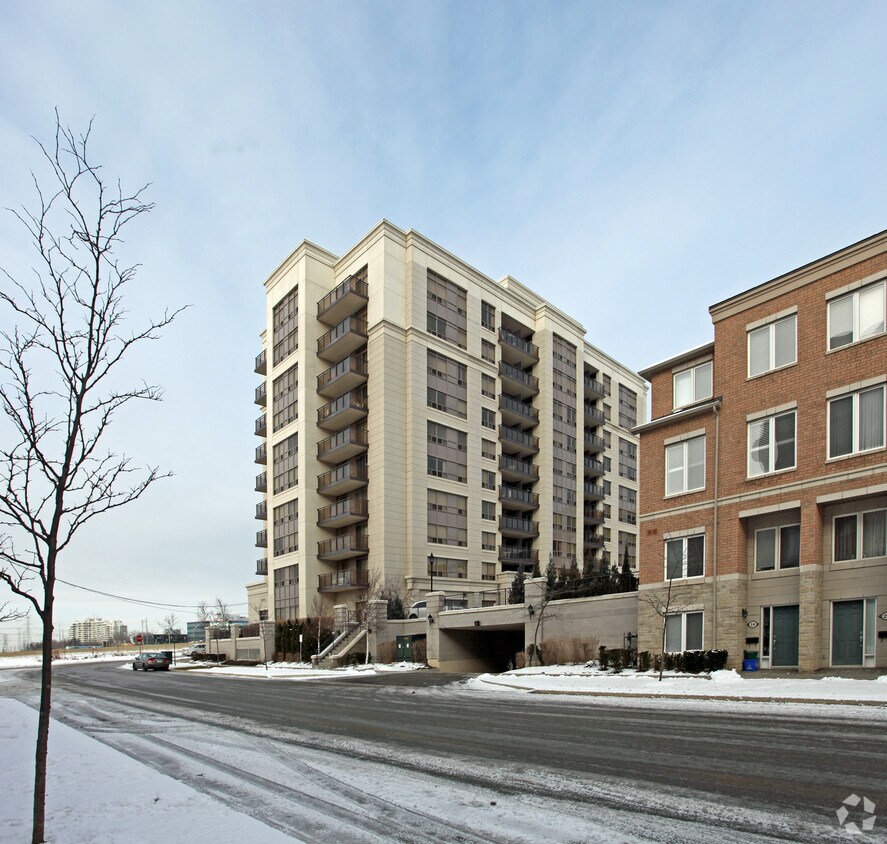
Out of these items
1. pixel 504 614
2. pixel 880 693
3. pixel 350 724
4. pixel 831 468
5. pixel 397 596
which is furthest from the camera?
pixel 397 596

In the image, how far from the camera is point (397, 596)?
153 ft

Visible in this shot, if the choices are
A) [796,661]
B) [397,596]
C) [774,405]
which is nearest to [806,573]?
[796,661]

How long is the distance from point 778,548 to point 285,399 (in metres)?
43.8

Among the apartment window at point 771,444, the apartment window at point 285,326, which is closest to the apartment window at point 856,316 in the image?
the apartment window at point 771,444

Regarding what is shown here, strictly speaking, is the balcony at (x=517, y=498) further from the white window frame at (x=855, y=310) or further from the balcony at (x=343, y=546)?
the white window frame at (x=855, y=310)

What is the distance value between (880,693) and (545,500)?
156 feet

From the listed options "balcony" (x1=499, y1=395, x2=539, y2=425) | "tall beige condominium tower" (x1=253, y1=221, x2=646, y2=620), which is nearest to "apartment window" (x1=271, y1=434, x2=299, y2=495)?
"tall beige condominium tower" (x1=253, y1=221, x2=646, y2=620)

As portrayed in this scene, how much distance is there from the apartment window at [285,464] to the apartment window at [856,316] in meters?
42.4

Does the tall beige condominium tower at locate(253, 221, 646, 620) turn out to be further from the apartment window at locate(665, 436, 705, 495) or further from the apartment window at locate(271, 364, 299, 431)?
the apartment window at locate(665, 436, 705, 495)

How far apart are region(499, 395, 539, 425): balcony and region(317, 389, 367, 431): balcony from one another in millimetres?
12955

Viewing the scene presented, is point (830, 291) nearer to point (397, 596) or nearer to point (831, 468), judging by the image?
point (831, 468)

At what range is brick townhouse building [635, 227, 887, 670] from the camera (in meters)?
20.4

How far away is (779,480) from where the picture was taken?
22078 millimetres

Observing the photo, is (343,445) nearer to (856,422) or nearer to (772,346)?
(772,346)
